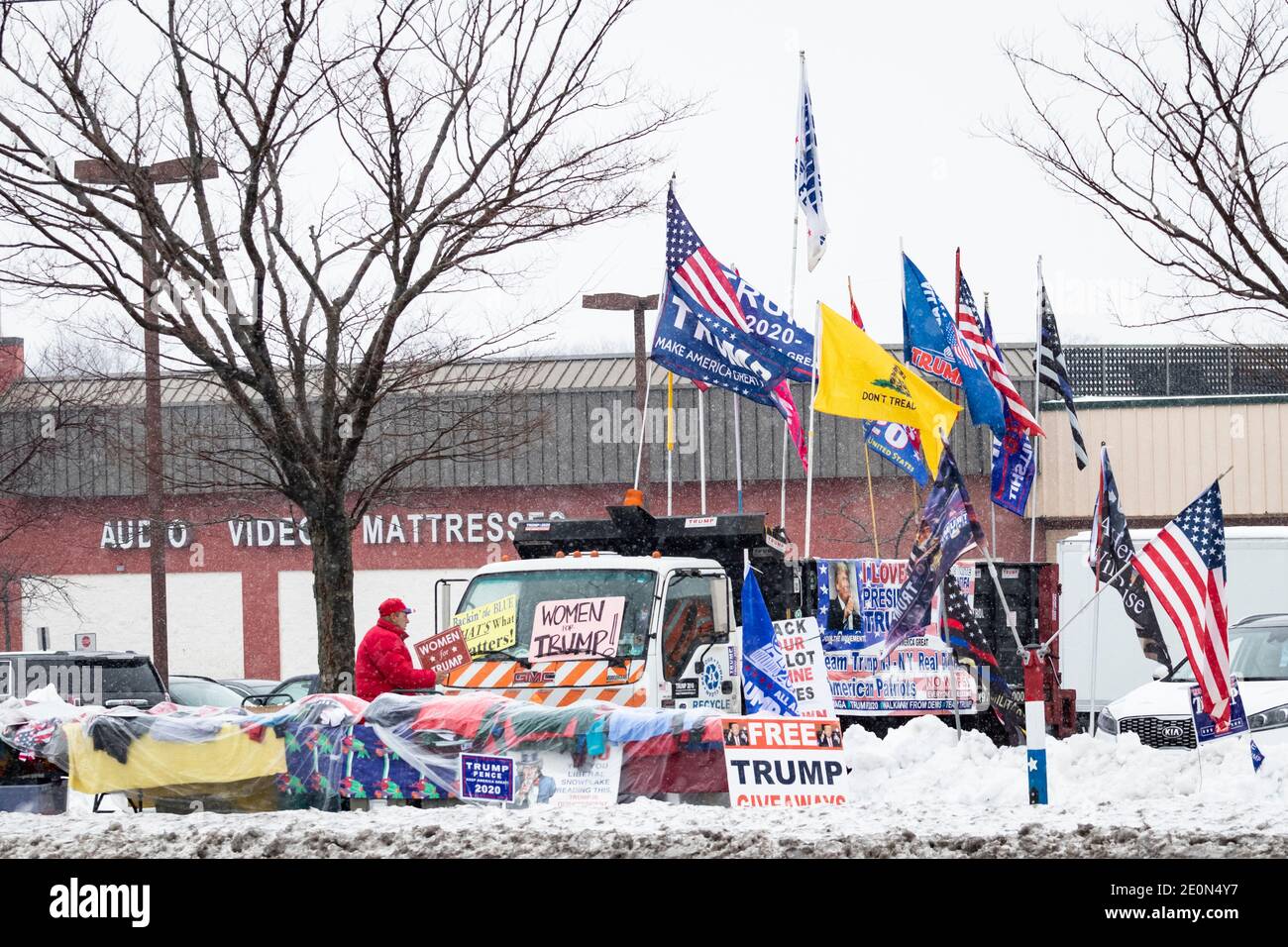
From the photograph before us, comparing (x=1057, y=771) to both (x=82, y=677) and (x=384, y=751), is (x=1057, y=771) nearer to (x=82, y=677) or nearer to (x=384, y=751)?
(x=384, y=751)

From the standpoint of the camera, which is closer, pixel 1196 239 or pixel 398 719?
pixel 398 719

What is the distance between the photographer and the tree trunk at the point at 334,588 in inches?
562

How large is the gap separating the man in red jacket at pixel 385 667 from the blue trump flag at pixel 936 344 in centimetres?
662

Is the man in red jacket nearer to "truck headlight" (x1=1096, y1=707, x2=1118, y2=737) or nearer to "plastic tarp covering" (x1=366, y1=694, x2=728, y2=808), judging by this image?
"plastic tarp covering" (x1=366, y1=694, x2=728, y2=808)

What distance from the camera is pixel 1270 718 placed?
11.9 m

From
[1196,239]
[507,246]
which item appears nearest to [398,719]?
[507,246]

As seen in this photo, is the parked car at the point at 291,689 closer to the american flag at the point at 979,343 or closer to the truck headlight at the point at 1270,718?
the american flag at the point at 979,343

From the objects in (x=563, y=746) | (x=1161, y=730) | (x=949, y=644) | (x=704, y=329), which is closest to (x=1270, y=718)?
(x=1161, y=730)

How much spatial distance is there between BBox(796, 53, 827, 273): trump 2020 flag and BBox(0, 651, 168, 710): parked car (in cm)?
865

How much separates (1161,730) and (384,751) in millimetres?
7025
